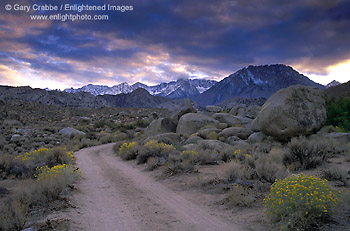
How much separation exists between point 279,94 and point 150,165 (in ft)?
34.3

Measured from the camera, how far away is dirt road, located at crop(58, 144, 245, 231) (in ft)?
19.3

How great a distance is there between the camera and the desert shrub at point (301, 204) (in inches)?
196

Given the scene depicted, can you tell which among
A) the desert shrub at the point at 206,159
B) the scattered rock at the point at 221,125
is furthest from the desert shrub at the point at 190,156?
the scattered rock at the point at 221,125

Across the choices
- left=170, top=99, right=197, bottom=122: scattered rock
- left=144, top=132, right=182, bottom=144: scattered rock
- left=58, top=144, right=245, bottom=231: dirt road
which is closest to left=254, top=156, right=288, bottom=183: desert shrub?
left=58, top=144, right=245, bottom=231: dirt road

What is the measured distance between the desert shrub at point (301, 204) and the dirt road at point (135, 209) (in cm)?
100

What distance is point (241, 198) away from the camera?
689 cm

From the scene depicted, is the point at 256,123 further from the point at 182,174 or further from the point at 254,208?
the point at 254,208

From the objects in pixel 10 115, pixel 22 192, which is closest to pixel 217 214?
pixel 22 192

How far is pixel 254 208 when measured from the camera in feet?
21.7

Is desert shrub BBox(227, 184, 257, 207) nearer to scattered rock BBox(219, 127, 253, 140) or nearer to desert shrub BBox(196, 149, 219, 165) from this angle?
desert shrub BBox(196, 149, 219, 165)

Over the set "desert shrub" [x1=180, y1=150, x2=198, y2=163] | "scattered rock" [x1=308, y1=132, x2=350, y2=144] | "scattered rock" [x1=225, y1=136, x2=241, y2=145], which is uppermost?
"scattered rock" [x1=308, y1=132, x2=350, y2=144]

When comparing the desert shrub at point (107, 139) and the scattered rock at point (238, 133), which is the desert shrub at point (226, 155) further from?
the desert shrub at point (107, 139)

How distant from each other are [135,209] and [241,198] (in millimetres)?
3060

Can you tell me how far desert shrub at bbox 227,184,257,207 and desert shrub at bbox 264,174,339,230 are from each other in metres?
1.22
